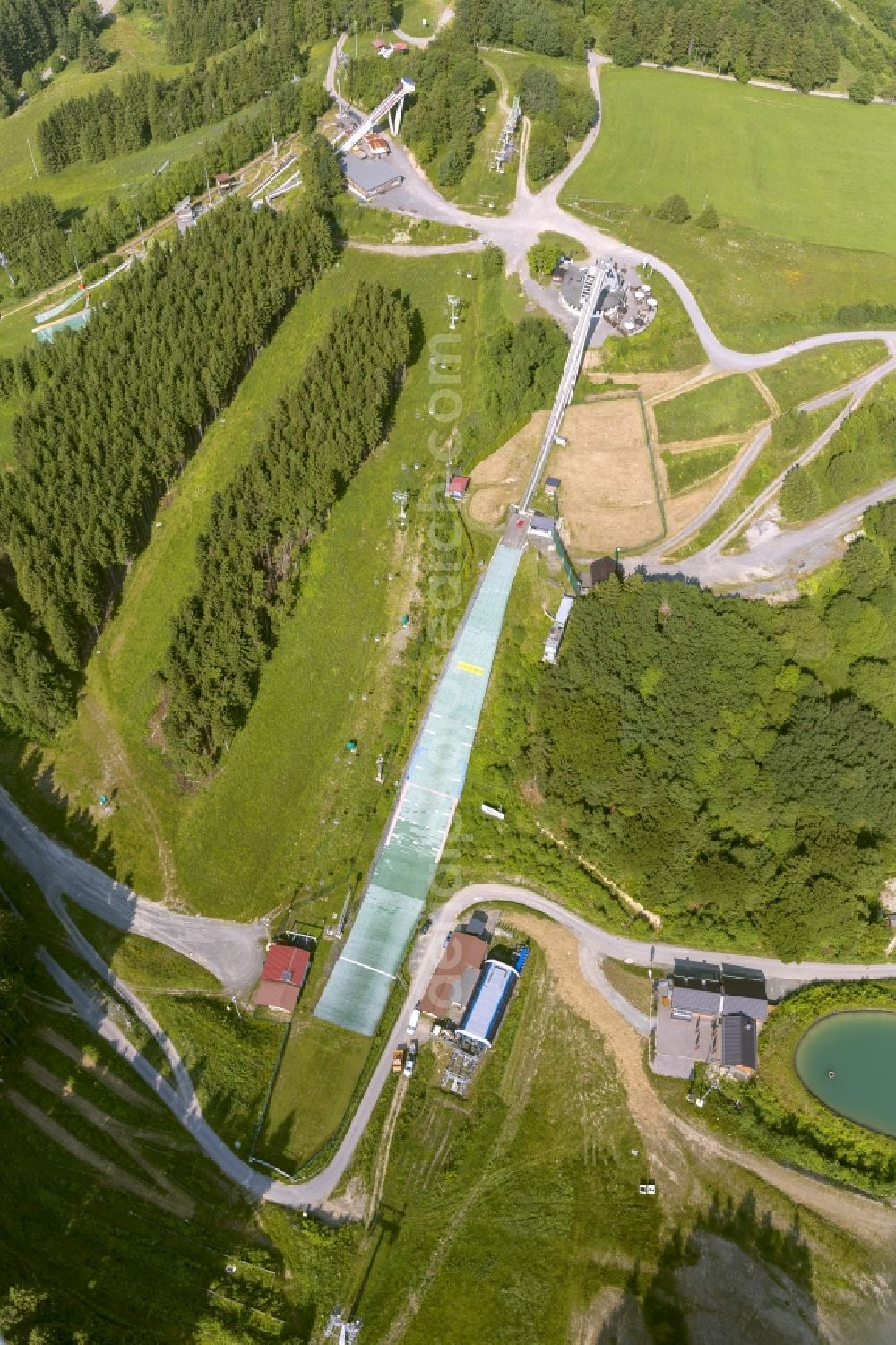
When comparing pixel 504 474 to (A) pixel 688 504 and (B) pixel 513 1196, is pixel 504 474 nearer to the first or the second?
(A) pixel 688 504

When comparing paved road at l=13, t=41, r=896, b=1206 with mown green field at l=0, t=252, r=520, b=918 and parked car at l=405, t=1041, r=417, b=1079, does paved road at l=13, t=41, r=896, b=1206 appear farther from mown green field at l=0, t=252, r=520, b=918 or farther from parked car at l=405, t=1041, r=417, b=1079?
mown green field at l=0, t=252, r=520, b=918

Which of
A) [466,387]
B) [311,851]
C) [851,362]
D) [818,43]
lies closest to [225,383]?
[466,387]

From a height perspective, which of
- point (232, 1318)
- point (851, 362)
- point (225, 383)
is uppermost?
point (851, 362)

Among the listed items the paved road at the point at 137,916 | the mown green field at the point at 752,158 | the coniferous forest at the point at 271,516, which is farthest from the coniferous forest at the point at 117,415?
the mown green field at the point at 752,158

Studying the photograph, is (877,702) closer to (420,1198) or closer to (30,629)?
(420,1198)

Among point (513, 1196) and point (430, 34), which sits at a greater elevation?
point (430, 34)

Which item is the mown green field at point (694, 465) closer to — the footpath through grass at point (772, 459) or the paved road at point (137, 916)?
the footpath through grass at point (772, 459)

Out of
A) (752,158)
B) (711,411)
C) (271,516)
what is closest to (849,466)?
(711,411)
